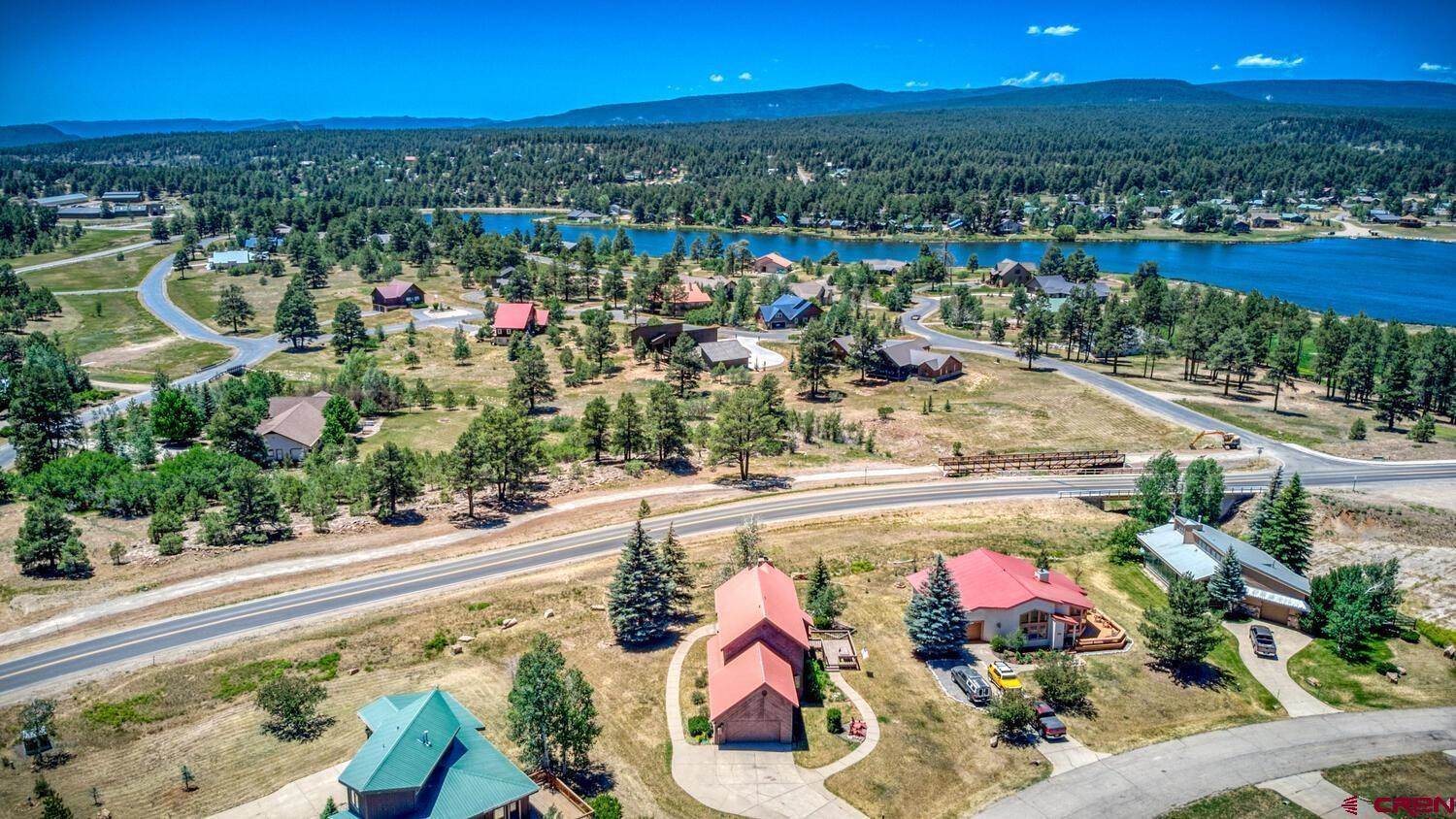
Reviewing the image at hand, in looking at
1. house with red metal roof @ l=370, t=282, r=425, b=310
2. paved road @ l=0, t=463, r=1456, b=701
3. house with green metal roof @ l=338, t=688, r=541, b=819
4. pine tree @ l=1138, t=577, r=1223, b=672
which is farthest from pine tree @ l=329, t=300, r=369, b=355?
pine tree @ l=1138, t=577, r=1223, b=672

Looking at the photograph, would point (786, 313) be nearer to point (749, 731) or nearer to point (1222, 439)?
point (1222, 439)

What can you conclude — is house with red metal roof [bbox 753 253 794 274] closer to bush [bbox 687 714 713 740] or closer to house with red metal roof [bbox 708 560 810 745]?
house with red metal roof [bbox 708 560 810 745]

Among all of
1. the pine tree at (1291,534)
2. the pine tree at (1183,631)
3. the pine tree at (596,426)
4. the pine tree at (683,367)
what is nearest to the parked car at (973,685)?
the pine tree at (1183,631)

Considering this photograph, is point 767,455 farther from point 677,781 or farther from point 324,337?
point 324,337

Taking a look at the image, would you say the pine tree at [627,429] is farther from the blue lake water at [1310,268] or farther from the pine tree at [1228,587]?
the blue lake water at [1310,268]

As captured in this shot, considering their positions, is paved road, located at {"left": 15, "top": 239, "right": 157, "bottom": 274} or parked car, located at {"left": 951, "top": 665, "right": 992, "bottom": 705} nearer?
parked car, located at {"left": 951, "top": 665, "right": 992, "bottom": 705}

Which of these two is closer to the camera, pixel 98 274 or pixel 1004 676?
pixel 1004 676

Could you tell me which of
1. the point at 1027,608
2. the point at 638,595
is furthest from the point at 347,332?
the point at 1027,608
